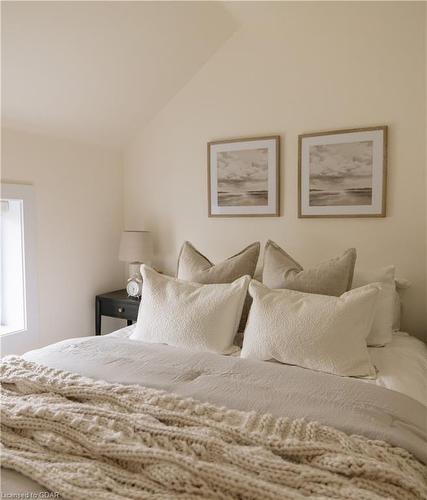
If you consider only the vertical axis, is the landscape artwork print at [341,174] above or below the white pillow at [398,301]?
above

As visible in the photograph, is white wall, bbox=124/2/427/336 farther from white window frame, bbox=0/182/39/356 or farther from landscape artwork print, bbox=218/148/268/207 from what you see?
white window frame, bbox=0/182/39/356

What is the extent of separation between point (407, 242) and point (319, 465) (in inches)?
69.3

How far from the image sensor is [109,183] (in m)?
3.35

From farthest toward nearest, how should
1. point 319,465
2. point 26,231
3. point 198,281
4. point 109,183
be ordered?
point 109,183
point 26,231
point 198,281
point 319,465

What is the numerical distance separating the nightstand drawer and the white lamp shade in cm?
31

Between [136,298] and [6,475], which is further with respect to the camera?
[136,298]

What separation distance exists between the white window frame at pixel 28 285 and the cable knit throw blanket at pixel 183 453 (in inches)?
55.7

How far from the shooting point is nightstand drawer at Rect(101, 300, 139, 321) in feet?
9.91

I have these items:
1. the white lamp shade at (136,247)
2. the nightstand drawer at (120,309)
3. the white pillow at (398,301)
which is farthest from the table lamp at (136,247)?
the white pillow at (398,301)

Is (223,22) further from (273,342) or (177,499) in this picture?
(177,499)

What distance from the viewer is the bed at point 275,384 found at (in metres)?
1.28

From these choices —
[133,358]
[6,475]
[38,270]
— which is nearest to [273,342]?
[133,358]

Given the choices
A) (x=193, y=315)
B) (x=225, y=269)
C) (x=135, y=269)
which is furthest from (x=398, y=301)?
(x=135, y=269)

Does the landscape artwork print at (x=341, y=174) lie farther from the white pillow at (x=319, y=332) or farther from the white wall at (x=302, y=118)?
the white pillow at (x=319, y=332)
